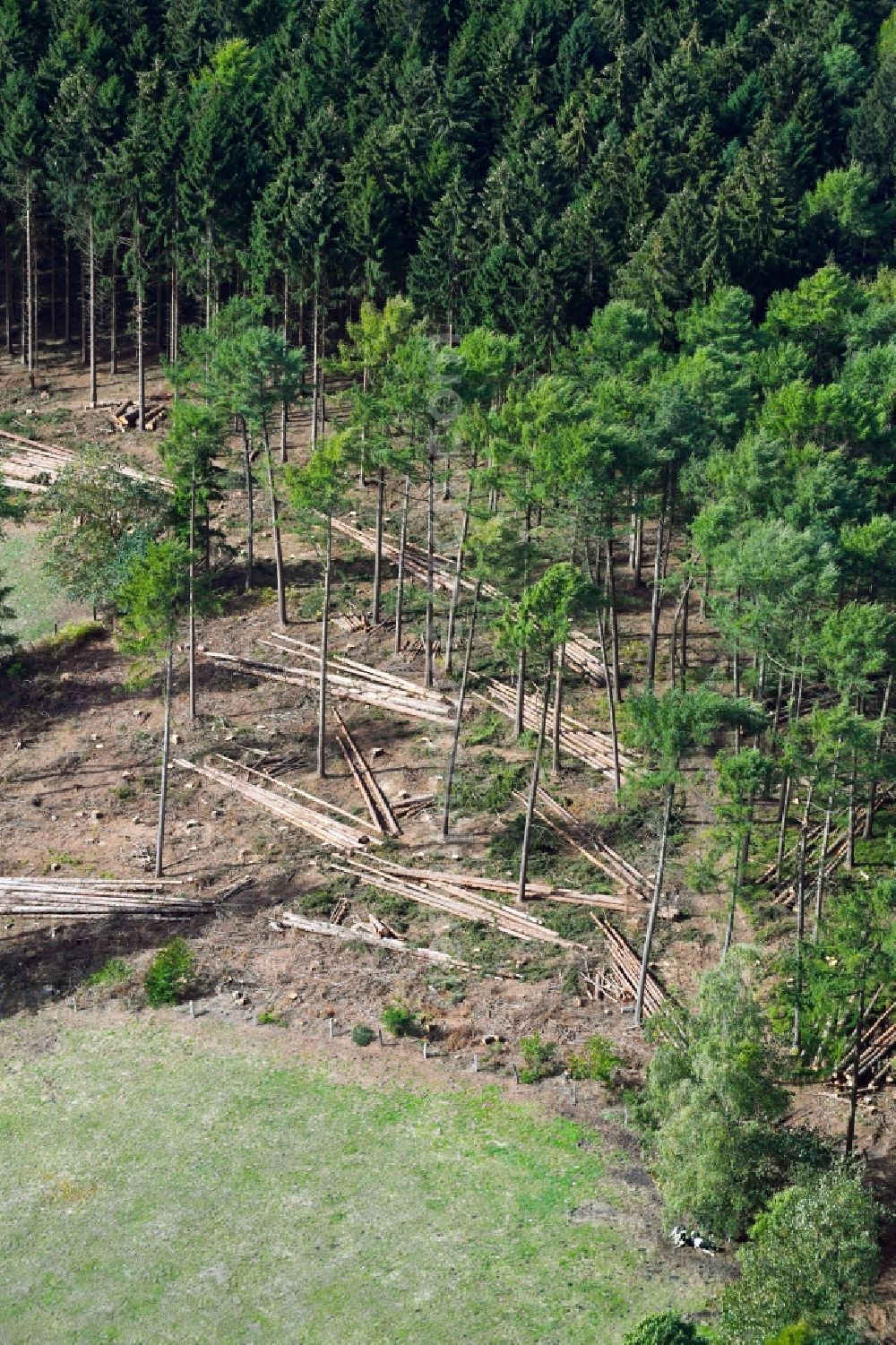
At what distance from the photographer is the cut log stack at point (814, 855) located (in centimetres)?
6069

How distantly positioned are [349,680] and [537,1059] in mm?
24146

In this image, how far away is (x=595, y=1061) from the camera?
53844 mm

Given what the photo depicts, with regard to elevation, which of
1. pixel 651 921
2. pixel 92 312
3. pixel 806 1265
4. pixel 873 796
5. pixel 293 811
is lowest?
pixel 293 811

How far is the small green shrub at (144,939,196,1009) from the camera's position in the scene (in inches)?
2270

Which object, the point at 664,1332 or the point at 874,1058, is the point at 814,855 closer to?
the point at 874,1058

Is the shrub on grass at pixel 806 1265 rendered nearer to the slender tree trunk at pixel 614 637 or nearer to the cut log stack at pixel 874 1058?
the cut log stack at pixel 874 1058

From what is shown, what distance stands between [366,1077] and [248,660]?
2676 centimetres

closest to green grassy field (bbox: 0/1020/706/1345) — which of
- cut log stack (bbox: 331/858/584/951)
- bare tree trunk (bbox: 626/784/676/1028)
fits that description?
bare tree trunk (bbox: 626/784/676/1028)

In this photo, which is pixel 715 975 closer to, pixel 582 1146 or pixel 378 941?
pixel 582 1146

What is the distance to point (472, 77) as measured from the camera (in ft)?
388

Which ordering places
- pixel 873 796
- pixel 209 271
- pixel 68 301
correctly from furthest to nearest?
pixel 68 301 < pixel 209 271 < pixel 873 796

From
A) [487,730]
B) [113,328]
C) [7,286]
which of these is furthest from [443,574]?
[7,286]

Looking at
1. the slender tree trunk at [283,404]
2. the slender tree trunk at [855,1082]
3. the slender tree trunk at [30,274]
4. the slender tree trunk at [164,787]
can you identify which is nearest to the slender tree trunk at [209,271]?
the slender tree trunk at [283,404]

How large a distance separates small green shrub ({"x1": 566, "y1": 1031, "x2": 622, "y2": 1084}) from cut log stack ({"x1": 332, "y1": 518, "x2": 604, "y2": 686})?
20.5m
